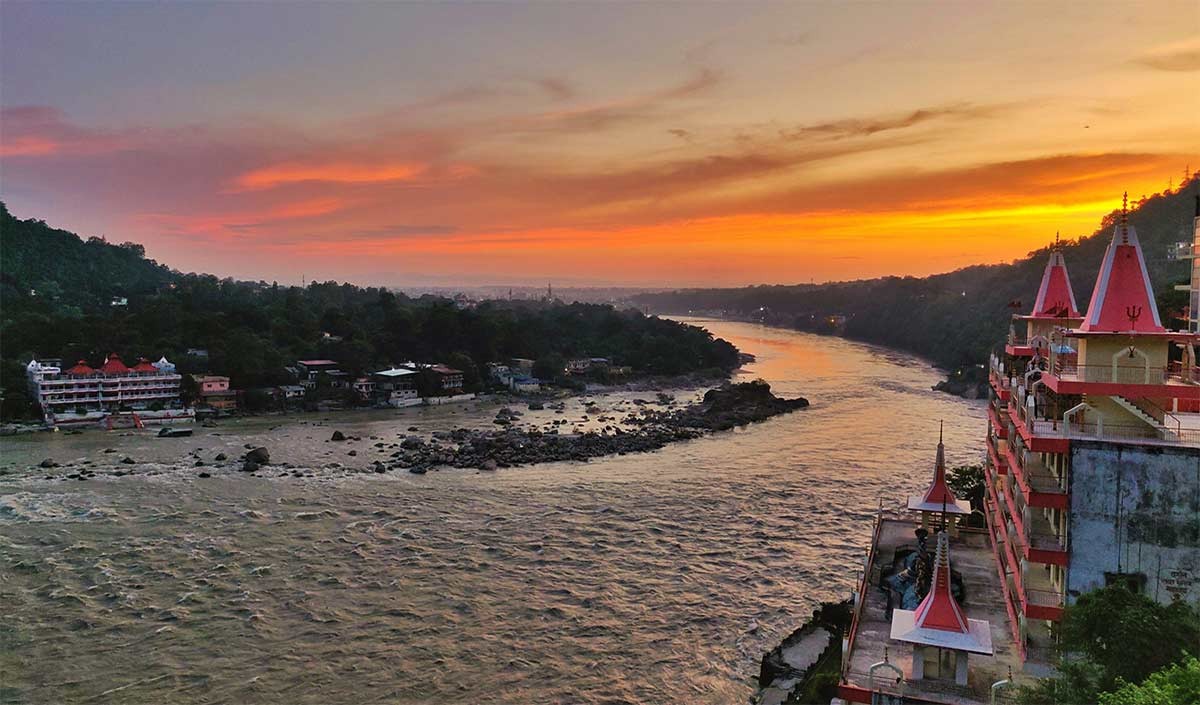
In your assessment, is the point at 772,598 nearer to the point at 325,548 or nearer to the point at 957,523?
the point at 957,523

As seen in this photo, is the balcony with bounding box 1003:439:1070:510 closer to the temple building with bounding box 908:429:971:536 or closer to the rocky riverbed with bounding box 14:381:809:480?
the temple building with bounding box 908:429:971:536

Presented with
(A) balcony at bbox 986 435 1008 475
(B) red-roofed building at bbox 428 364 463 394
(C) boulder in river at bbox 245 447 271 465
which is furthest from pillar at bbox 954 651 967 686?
(B) red-roofed building at bbox 428 364 463 394

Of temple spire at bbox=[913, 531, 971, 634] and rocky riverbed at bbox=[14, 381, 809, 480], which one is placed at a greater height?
temple spire at bbox=[913, 531, 971, 634]

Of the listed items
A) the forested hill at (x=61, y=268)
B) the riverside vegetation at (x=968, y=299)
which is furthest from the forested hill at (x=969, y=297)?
the forested hill at (x=61, y=268)

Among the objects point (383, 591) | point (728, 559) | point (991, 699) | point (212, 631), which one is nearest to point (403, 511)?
point (383, 591)

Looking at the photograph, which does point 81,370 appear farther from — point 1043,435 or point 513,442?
point 1043,435
